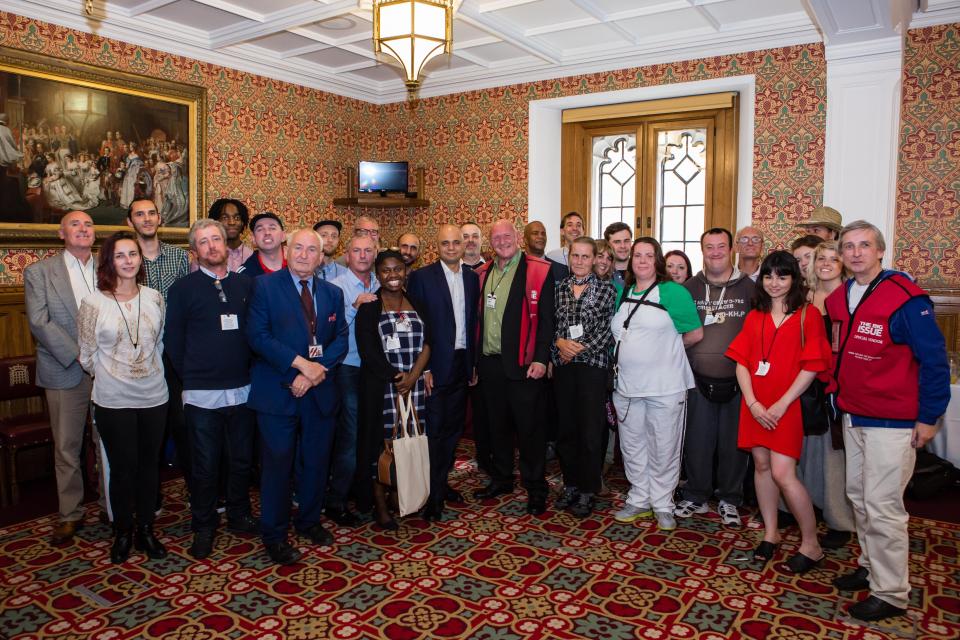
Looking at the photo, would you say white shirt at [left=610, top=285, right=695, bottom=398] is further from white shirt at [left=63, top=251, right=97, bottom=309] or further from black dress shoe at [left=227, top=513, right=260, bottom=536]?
white shirt at [left=63, top=251, right=97, bottom=309]

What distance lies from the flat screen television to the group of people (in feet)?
11.9

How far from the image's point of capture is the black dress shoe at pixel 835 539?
378 centimetres

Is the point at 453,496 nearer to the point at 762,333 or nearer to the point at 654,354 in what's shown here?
the point at 654,354

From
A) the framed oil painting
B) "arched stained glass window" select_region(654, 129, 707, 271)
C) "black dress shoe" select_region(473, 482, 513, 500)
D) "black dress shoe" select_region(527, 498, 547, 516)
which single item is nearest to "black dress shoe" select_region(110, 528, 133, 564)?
"black dress shoe" select_region(473, 482, 513, 500)

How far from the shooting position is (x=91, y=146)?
607 centimetres

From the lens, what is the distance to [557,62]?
7.47 metres

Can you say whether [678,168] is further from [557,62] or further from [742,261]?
[742,261]

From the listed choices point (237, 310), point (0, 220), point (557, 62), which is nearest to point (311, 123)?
point (557, 62)

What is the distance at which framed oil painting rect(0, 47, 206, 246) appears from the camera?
5.61 m

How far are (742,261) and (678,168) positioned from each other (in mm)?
3013

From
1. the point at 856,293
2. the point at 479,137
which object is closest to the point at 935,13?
the point at 856,293

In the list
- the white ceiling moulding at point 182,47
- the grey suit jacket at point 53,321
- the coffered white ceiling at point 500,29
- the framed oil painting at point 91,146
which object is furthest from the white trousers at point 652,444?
the white ceiling moulding at point 182,47

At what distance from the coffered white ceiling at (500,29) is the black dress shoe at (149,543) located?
414 cm

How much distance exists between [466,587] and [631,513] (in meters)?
1.30
